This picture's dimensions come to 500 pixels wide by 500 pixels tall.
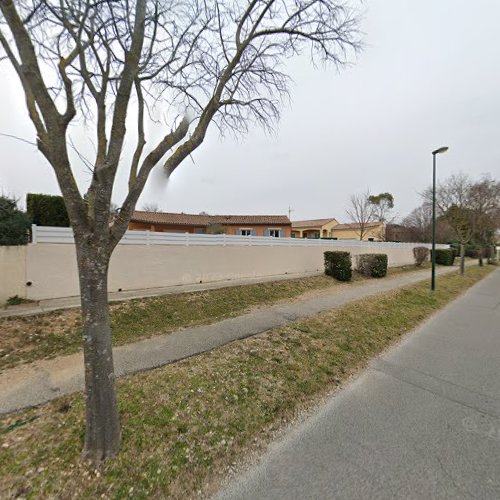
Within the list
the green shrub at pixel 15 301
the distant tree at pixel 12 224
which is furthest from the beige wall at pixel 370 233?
the green shrub at pixel 15 301

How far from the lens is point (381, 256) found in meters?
13.6

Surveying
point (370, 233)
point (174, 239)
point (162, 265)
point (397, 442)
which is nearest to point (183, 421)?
point (397, 442)

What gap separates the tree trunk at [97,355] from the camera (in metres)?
1.99

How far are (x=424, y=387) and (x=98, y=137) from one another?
191 inches

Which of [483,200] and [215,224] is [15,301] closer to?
[215,224]

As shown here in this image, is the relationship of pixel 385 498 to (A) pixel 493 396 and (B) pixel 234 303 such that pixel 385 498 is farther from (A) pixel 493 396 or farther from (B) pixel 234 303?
(B) pixel 234 303

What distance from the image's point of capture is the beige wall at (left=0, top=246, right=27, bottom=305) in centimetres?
566

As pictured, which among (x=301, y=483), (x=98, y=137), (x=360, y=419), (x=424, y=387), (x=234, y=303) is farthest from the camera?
(x=234, y=303)

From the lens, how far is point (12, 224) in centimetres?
572

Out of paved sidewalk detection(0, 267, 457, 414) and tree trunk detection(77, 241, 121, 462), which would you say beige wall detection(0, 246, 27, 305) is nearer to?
paved sidewalk detection(0, 267, 457, 414)

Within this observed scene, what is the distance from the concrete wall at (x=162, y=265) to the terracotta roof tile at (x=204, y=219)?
12189 millimetres

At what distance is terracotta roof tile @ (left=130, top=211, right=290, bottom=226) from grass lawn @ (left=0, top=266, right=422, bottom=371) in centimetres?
1668

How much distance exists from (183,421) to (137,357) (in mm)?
1677

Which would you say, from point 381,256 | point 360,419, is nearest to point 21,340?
point 360,419
